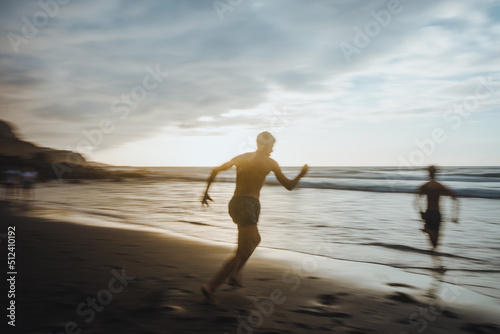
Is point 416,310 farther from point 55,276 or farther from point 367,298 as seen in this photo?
point 55,276

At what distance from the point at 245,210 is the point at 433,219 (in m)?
4.86

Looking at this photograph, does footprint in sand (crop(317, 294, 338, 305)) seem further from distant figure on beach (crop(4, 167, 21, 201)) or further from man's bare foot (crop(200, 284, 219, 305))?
distant figure on beach (crop(4, 167, 21, 201))

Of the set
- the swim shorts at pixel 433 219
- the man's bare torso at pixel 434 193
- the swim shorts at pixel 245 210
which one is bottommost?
the swim shorts at pixel 245 210

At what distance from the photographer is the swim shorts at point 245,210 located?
4117mm

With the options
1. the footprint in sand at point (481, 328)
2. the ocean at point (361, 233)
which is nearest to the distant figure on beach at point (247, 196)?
the footprint in sand at point (481, 328)

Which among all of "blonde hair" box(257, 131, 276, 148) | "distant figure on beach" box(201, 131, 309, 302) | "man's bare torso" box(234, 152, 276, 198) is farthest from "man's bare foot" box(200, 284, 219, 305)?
"blonde hair" box(257, 131, 276, 148)

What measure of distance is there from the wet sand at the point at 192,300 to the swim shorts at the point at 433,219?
215 centimetres

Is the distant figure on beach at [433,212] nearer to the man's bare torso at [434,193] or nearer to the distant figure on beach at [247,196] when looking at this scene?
the man's bare torso at [434,193]

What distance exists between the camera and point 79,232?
848 cm

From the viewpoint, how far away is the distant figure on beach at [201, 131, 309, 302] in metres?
4.13

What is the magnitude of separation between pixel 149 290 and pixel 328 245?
507 centimetres

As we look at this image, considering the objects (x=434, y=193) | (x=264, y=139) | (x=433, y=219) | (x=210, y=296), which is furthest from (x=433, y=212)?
(x=210, y=296)

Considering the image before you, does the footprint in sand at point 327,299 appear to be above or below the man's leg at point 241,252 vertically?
below

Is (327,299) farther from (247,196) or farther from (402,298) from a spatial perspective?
(247,196)
